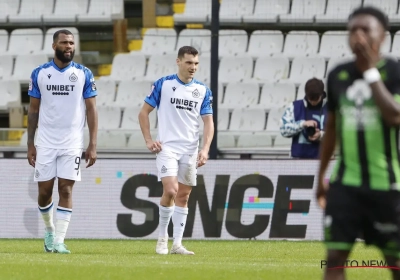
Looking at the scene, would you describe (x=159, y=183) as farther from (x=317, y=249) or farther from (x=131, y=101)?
(x=131, y=101)

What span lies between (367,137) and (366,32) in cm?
60

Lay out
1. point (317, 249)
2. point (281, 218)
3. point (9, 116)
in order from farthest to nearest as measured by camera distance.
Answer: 1. point (9, 116)
2. point (281, 218)
3. point (317, 249)

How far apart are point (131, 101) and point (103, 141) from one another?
2208mm

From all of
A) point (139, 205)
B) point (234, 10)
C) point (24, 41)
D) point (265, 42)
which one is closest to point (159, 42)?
point (234, 10)

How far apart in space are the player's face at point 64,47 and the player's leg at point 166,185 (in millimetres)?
1424

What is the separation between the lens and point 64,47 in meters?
10.3

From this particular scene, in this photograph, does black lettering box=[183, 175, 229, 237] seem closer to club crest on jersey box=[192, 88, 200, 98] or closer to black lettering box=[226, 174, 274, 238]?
black lettering box=[226, 174, 274, 238]

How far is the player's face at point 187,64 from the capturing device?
Result: 34.1 feet

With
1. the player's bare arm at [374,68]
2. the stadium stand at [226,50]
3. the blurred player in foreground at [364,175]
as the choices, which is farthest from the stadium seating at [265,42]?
the player's bare arm at [374,68]

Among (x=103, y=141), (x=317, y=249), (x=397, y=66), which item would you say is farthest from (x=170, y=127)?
(x=103, y=141)

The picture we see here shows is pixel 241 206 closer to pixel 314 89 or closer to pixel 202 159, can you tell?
pixel 314 89

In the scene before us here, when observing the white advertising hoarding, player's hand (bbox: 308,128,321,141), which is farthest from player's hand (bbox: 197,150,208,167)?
the white advertising hoarding

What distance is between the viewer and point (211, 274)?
802 centimetres

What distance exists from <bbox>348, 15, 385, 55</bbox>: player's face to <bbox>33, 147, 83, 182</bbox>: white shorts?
5.72 m
